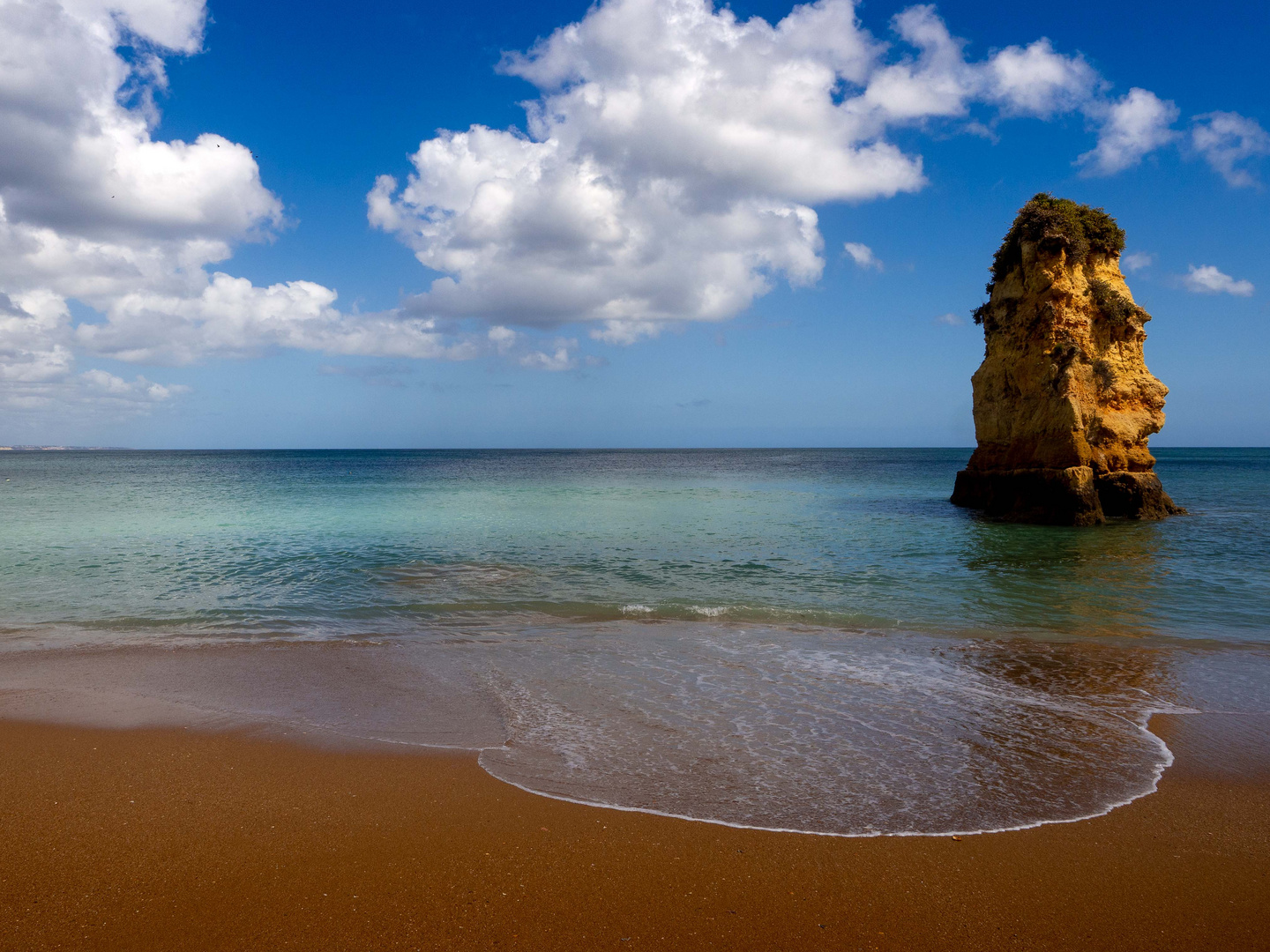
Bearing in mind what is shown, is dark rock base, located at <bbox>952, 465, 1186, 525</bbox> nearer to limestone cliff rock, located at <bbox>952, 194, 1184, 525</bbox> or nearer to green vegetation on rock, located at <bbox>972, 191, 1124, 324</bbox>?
limestone cliff rock, located at <bbox>952, 194, 1184, 525</bbox>

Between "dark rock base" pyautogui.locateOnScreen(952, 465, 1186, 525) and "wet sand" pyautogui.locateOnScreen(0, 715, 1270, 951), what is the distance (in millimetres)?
21373

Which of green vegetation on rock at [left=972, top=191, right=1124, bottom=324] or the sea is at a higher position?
green vegetation on rock at [left=972, top=191, right=1124, bottom=324]

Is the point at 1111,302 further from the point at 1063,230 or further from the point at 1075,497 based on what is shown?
the point at 1075,497

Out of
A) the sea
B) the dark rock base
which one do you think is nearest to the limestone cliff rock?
the dark rock base

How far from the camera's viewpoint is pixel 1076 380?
24.6 meters

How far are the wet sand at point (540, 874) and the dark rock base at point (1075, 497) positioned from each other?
21.4 m

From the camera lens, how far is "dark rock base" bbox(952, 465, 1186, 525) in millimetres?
23938

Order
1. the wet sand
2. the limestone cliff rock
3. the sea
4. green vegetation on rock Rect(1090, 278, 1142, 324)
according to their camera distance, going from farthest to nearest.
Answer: green vegetation on rock Rect(1090, 278, 1142, 324), the limestone cliff rock, the sea, the wet sand

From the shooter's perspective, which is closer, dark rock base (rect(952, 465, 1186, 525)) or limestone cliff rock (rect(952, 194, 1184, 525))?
dark rock base (rect(952, 465, 1186, 525))

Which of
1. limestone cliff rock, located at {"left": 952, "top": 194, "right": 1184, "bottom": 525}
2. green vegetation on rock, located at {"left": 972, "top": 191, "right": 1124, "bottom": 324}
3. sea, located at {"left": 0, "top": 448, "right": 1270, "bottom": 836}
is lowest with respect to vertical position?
sea, located at {"left": 0, "top": 448, "right": 1270, "bottom": 836}

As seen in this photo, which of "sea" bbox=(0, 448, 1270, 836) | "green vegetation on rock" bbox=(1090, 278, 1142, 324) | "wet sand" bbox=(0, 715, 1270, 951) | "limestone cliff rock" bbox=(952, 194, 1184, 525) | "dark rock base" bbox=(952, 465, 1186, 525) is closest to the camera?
"wet sand" bbox=(0, 715, 1270, 951)

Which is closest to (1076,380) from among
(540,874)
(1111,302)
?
(1111,302)

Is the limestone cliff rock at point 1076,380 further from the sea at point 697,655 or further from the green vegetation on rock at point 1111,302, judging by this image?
the sea at point 697,655

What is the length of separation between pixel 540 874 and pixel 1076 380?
26.9 meters
